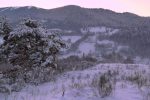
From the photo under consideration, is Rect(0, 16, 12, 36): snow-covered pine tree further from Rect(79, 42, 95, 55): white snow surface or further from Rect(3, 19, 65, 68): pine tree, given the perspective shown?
Rect(79, 42, 95, 55): white snow surface

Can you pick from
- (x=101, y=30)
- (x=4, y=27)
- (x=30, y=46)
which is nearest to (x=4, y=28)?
(x=4, y=27)

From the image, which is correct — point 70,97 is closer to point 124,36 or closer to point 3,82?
point 3,82

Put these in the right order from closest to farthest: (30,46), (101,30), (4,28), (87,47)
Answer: (30,46), (4,28), (87,47), (101,30)

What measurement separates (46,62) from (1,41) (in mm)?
2291

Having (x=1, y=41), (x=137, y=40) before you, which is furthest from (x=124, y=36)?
(x=1, y=41)

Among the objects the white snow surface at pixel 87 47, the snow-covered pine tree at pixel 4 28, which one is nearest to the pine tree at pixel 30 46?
the snow-covered pine tree at pixel 4 28

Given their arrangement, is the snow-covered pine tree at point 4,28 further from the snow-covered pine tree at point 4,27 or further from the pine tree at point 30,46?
the pine tree at point 30,46

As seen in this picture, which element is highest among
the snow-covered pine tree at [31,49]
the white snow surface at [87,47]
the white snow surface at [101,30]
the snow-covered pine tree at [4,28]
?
the snow-covered pine tree at [4,28]

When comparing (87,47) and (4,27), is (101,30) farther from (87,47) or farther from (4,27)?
(4,27)

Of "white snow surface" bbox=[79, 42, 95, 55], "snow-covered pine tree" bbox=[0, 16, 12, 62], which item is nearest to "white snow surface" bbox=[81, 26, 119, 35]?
"white snow surface" bbox=[79, 42, 95, 55]

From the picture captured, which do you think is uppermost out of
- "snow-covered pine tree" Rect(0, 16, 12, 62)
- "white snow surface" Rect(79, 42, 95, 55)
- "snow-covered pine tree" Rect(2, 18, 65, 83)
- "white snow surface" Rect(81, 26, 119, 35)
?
"snow-covered pine tree" Rect(0, 16, 12, 62)

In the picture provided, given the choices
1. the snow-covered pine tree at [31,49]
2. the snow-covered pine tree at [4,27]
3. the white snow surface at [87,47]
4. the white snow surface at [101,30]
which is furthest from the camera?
the white snow surface at [101,30]

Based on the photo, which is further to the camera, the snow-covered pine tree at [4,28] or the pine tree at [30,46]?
the snow-covered pine tree at [4,28]

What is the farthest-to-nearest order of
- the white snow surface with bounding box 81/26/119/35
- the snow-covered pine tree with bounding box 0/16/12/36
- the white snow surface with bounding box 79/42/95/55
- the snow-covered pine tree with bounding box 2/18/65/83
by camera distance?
the white snow surface with bounding box 81/26/119/35 < the white snow surface with bounding box 79/42/95/55 < the snow-covered pine tree with bounding box 0/16/12/36 < the snow-covered pine tree with bounding box 2/18/65/83
